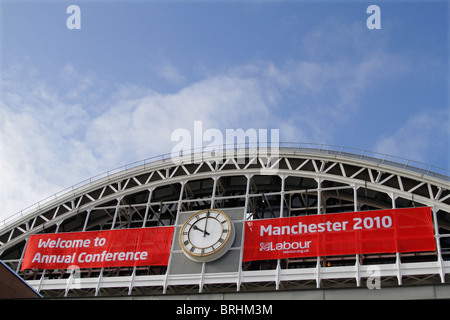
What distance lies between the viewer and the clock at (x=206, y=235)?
2747 centimetres

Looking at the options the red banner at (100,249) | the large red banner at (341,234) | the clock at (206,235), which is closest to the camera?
the large red banner at (341,234)

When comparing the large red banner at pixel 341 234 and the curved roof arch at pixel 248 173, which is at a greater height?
the curved roof arch at pixel 248 173

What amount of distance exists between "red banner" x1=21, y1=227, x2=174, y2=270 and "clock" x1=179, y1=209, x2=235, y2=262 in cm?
110

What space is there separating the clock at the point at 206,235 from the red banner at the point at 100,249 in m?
1.10

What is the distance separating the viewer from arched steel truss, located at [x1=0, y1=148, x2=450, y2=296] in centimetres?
2606

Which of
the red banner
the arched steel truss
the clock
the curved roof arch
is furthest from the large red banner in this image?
the red banner

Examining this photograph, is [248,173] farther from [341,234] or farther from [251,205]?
[341,234]

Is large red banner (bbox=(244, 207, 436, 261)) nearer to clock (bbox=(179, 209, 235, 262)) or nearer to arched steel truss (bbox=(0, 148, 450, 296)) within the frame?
arched steel truss (bbox=(0, 148, 450, 296))

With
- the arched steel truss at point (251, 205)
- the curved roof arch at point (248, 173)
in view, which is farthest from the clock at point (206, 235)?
the curved roof arch at point (248, 173)

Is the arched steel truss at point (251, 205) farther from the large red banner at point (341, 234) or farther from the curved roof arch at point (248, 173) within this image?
the large red banner at point (341, 234)

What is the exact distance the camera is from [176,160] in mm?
32562
